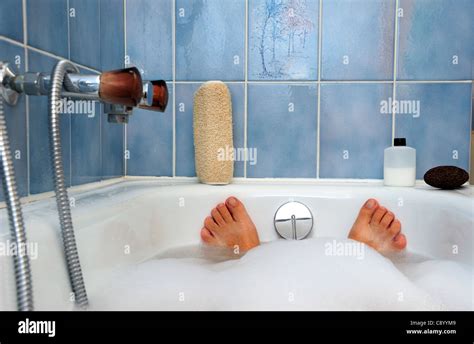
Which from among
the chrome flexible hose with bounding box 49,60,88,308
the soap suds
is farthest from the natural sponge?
the chrome flexible hose with bounding box 49,60,88,308

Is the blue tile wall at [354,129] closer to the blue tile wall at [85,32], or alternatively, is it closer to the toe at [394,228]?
the toe at [394,228]

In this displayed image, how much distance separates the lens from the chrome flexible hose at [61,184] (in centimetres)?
49

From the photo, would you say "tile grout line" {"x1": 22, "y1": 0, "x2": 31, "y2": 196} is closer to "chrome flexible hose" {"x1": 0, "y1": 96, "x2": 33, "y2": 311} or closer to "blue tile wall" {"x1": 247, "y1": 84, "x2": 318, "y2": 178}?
"chrome flexible hose" {"x1": 0, "y1": 96, "x2": 33, "y2": 311}

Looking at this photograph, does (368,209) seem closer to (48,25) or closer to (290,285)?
(290,285)

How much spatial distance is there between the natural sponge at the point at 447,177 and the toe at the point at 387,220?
0.51 ft

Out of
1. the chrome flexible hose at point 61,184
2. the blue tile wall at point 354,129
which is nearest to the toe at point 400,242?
the blue tile wall at point 354,129

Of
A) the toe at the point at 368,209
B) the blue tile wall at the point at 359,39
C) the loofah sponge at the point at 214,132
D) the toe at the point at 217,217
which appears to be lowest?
the toe at the point at 217,217

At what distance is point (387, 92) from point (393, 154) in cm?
19

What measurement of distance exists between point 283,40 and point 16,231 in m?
0.92

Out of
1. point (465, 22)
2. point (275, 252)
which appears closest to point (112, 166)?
point (275, 252)

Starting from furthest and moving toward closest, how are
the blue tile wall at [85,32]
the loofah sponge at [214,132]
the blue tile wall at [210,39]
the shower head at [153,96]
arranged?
1. the blue tile wall at [210,39]
2. the loofah sponge at [214,132]
3. the blue tile wall at [85,32]
4. the shower head at [153,96]

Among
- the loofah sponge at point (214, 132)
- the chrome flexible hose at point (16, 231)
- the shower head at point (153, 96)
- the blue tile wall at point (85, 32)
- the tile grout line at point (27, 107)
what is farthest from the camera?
the loofah sponge at point (214, 132)

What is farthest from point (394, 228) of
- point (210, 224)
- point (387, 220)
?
point (210, 224)

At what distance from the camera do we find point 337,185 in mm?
1059
